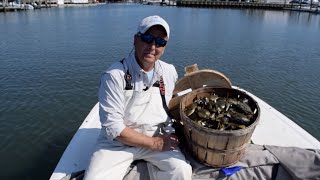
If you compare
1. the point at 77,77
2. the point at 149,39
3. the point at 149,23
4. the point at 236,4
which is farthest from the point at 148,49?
the point at 236,4

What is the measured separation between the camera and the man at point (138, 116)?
3363mm

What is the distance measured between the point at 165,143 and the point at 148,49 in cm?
118

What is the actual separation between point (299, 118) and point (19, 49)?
64.1 feet

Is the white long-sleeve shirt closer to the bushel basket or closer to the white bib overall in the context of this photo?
the white bib overall

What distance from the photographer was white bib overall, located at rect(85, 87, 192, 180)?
3.38 m

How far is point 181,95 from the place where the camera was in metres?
4.33

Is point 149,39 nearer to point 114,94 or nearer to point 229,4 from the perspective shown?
point 114,94

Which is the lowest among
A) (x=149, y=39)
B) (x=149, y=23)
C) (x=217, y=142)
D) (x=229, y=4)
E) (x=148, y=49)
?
(x=217, y=142)

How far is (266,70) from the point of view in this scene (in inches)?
685

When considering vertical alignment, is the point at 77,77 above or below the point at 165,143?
below

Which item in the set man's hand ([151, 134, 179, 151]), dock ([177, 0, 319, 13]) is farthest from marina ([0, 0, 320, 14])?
man's hand ([151, 134, 179, 151])

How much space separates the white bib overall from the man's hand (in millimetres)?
62

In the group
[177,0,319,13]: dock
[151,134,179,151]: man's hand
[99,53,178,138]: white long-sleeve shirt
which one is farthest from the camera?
[177,0,319,13]: dock

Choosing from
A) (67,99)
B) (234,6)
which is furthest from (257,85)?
(234,6)
